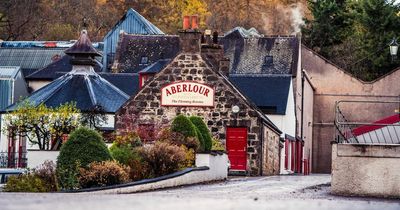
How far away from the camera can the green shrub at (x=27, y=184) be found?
2636 centimetres

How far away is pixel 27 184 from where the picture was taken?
86.8 feet

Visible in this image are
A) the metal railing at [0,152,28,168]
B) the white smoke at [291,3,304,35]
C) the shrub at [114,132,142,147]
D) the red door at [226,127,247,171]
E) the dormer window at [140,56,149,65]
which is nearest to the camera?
the shrub at [114,132,142,147]

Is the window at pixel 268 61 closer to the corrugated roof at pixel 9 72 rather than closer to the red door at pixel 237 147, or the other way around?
the corrugated roof at pixel 9 72

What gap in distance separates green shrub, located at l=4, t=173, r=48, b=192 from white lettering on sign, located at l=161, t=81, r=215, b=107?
18956mm

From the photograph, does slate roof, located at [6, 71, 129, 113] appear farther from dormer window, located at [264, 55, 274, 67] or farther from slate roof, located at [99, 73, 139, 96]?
dormer window, located at [264, 55, 274, 67]

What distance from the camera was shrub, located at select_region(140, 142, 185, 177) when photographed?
101 ft

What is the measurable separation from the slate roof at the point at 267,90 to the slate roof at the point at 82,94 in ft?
19.2

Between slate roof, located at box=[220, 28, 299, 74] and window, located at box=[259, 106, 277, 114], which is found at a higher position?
slate roof, located at box=[220, 28, 299, 74]

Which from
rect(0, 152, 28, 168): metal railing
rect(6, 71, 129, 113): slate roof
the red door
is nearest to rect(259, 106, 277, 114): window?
rect(6, 71, 129, 113): slate roof

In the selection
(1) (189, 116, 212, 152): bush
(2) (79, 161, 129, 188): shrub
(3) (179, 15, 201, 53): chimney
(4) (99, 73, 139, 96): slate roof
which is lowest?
(2) (79, 161, 129, 188): shrub

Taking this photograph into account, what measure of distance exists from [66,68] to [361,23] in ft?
73.2

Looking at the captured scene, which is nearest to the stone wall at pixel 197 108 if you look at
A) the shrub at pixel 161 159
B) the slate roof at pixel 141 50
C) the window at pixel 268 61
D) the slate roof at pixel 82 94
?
the slate roof at pixel 82 94

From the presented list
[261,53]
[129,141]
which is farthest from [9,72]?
[129,141]

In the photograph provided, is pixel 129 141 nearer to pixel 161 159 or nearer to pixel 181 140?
pixel 181 140
